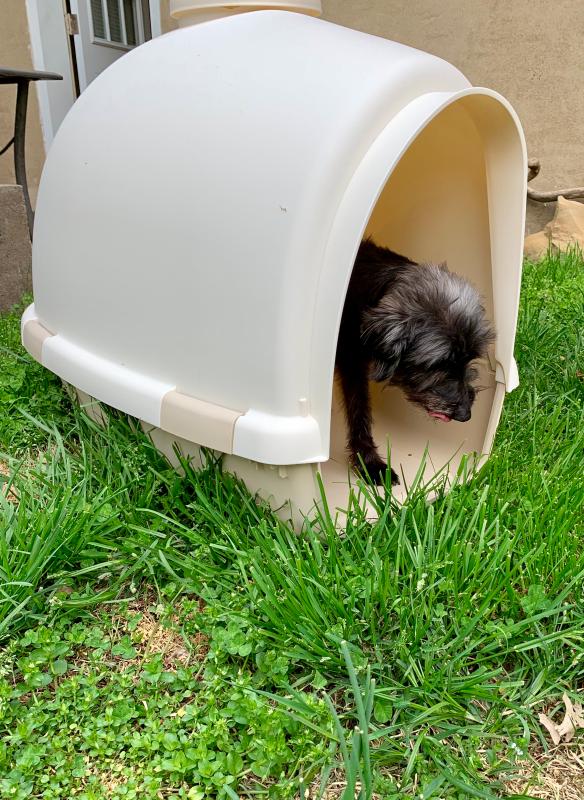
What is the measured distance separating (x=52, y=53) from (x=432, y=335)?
4.93 meters

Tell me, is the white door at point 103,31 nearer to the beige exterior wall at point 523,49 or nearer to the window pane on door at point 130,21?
the window pane on door at point 130,21

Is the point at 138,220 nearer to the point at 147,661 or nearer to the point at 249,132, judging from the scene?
the point at 249,132

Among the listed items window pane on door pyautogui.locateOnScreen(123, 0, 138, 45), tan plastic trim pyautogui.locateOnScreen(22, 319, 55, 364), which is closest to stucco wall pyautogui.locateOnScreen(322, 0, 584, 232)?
window pane on door pyautogui.locateOnScreen(123, 0, 138, 45)

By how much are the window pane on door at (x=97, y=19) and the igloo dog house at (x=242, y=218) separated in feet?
14.2

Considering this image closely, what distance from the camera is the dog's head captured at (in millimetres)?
2051

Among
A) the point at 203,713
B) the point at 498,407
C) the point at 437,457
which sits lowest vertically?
the point at 437,457

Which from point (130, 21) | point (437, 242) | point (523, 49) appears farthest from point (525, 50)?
point (130, 21)

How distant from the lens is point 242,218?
1575 millimetres

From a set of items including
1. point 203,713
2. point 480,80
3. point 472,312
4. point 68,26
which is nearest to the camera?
point 203,713

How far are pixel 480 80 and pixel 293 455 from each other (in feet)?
14.9

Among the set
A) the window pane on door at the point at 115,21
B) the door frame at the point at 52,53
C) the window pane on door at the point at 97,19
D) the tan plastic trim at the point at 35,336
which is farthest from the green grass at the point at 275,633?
the window pane on door at the point at 115,21

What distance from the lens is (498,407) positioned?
2.12 metres

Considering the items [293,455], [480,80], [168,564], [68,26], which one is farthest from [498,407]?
[68,26]

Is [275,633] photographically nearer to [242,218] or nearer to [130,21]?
[242,218]
